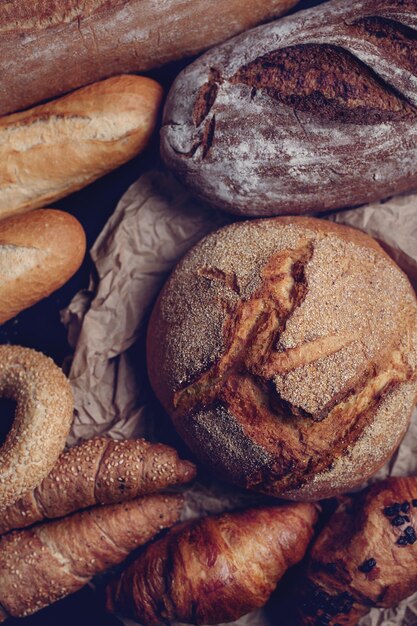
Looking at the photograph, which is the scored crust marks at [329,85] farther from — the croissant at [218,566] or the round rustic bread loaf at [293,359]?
the croissant at [218,566]

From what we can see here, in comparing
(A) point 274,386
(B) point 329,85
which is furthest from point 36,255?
(B) point 329,85

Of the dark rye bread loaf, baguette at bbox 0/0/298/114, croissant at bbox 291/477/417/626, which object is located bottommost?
croissant at bbox 291/477/417/626

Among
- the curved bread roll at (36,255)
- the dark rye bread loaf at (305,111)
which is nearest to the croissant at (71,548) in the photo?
the curved bread roll at (36,255)

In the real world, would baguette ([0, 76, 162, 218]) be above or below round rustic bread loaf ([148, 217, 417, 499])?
above

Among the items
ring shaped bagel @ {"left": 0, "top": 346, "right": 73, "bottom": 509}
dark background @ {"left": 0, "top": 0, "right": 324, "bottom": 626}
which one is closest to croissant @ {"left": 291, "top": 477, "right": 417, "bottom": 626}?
dark background @ {"left": 0, "top": 0, "right": 324, "bottom": 626}

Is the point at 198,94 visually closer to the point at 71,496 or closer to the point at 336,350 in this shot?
the point at 336,350

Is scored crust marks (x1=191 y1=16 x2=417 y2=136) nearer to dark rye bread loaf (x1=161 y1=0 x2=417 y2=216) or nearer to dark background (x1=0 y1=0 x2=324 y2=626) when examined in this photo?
dark rye bread loaf (x1=161 y1=0 x2=417 y2=216)
